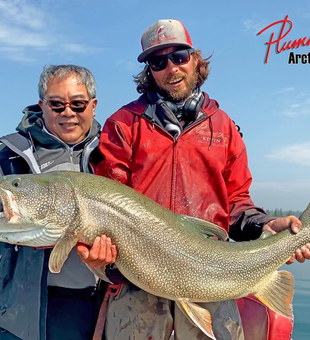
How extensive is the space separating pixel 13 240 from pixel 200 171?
1833mm

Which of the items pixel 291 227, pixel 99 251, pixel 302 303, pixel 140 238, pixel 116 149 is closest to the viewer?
pixel 99 251

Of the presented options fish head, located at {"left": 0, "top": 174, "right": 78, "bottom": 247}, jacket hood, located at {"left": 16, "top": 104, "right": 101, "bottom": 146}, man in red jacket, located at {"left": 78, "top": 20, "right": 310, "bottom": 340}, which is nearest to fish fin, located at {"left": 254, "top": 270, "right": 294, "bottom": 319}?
man in red jacket, located at {"left": 78, "top": 20, "right": 310, "bottom": 340}

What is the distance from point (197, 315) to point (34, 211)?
1626mm

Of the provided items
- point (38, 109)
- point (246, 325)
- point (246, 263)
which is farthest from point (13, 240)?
point (246, 325)

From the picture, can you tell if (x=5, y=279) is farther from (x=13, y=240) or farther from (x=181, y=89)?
(x=181, y=89)

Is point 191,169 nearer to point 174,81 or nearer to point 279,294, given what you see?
point 174,81

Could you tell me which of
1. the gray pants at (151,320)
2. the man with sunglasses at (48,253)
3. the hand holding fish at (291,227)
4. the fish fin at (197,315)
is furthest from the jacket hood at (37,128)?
the hand holding fish at (291,227)

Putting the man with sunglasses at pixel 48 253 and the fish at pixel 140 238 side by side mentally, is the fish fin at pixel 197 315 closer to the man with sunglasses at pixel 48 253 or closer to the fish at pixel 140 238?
the fish at pixel 140 238

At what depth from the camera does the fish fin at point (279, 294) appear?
12.5 feet

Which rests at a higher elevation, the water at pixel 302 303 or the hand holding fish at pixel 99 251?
the hand holding fish at pixel 99 251

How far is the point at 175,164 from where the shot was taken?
159 inches

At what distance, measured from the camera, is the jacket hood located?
4121 millimetres

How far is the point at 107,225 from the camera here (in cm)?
341

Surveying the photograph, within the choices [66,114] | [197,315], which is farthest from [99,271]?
[66,114]
